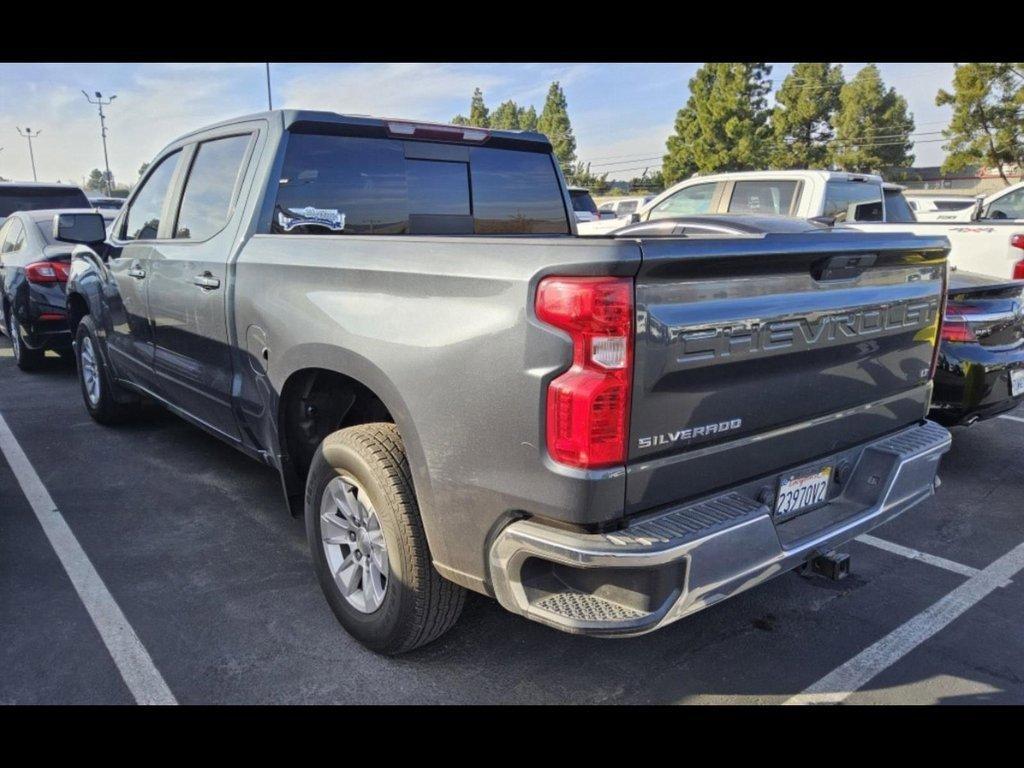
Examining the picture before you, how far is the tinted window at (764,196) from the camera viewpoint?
26.5 feet

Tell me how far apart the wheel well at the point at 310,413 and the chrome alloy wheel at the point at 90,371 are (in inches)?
120

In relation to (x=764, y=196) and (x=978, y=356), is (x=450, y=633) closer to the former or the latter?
(x=978, y=356)

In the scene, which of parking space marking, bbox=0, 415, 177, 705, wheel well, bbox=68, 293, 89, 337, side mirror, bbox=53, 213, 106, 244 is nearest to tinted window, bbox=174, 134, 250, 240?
side mirror, bbox=53, 213, 106, 244

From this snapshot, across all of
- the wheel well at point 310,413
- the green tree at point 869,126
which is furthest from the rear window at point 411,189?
the green tree at point 869,126

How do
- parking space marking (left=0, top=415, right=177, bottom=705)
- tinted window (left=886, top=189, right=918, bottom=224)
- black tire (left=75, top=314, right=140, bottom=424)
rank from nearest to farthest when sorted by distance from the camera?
parking space marking (left=0, top=415, right=177, bottom=705) → black tire (left=75, top=314, right=140, bottom=424) → tinted window (left=886, top=189, right=918, bottom=224)

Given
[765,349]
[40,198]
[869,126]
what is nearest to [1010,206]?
[765,349]

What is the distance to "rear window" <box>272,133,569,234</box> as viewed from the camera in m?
3.56

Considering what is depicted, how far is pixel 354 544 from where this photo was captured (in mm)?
2980

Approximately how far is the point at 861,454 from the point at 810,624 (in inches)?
30.9

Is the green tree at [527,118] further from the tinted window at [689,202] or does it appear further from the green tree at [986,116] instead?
the tinted window at [689,202]

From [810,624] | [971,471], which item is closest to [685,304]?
[810,624]

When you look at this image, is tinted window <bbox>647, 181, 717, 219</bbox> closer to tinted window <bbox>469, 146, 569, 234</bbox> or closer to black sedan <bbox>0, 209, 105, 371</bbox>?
tinted window <bbox>469, 146, 569, 234</bbox>

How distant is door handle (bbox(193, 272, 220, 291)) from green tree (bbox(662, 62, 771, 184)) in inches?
1629
